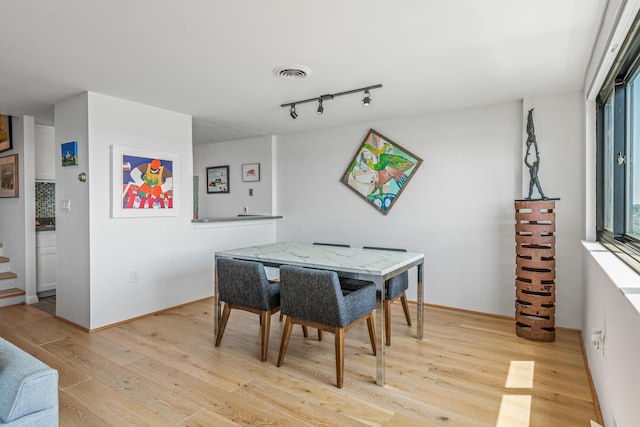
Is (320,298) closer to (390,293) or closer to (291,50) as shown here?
(390,293)

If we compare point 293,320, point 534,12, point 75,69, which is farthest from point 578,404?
point 75,69

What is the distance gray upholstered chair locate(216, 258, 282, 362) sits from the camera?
103 inches

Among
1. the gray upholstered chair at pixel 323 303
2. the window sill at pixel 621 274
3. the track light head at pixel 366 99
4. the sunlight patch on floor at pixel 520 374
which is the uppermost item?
the track light head at pixel 366 99

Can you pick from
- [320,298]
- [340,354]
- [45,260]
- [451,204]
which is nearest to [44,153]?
[45,260]

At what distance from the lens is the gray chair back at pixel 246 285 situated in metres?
2.62

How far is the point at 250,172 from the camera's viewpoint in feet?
18.0

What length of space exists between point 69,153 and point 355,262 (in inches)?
112

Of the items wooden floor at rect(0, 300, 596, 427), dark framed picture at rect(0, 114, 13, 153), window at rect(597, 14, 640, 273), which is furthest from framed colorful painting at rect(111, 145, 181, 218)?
window at rect(597, 14, 640, 273)

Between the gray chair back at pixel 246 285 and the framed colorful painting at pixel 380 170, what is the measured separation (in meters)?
1.97

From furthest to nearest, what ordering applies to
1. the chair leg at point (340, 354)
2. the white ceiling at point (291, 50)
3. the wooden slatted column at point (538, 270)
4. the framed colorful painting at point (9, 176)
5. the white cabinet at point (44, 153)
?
the white cabinet at point (44, 153) → the framed colorful painting at point (9, 176) → the wooden slatted column at point (538, 270) → the chair leg at point (340, 354) → the white ceiling at point (291, 50)

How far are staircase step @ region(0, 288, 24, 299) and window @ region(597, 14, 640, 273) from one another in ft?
17.9

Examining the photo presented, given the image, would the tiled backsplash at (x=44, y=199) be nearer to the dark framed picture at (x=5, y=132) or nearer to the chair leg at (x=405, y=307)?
the dark framed picture at (x=5, y=132)

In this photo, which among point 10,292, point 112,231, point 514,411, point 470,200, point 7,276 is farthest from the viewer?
point 7,276

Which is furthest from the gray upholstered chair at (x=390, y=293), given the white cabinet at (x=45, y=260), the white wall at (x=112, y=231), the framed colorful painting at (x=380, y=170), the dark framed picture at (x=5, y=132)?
the dark framed picture at (x=5, y=132)
